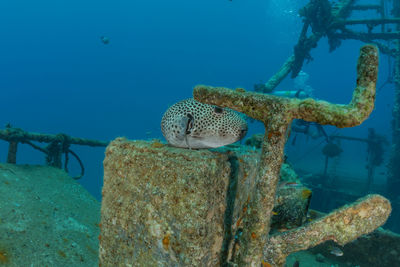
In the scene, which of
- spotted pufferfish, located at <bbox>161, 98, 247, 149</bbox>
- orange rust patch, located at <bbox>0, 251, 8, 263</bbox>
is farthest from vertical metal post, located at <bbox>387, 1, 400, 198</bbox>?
orange rust patch, located at <bbox>0, 251, 8, 263</bbox>

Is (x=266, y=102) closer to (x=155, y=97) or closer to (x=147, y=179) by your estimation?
(x=147, y=179)

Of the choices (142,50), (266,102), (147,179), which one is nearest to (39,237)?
(147,179)

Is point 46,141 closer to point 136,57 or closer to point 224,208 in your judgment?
point 224,208

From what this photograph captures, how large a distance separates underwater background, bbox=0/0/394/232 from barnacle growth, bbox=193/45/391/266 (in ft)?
406

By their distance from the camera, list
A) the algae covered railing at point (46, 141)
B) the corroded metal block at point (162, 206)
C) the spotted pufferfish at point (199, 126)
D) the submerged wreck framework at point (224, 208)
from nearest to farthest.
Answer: the submerged wreck framework at point (224, 208), the corroded metal block at point (162, 206), the spotted pufferfish at point (199, 126), the algae covered railing at point (46, 141)

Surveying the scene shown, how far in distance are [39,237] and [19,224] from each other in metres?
0.26

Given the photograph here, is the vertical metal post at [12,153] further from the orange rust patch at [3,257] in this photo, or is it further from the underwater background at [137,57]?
the underwater background at [137,57]

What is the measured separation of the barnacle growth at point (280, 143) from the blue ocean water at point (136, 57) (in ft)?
405

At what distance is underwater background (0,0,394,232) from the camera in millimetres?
131250

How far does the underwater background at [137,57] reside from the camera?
131 meters

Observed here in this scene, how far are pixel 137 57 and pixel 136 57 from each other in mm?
591

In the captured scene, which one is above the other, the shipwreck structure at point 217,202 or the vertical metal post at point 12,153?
the shipwreck structure at point 217,202

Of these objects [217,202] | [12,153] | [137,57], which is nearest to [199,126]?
[217,202]

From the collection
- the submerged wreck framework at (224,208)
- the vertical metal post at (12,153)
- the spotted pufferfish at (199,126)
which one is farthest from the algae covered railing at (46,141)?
the spotted pufferfish at (199,126)
